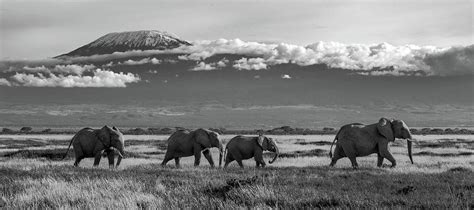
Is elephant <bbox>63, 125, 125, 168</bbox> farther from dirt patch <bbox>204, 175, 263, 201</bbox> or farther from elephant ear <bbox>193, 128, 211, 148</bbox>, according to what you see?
dirt patch <bbox>204, 175, 263, 201</bbox>

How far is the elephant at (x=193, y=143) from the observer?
26.1m

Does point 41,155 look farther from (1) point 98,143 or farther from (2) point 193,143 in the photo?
(2) point 193,143

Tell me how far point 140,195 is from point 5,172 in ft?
28.2

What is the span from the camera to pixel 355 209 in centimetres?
1152

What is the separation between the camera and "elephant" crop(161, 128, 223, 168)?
26.1 meters

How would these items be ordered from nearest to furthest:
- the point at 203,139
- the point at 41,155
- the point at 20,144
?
the point at 203,139, the point at 41,155, the point at 20,144

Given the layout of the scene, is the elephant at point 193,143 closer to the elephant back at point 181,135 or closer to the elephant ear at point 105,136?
the elephant back at point 181,135

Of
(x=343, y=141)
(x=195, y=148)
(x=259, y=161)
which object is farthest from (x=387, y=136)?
(x=195, y=148)

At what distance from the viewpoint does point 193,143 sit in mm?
26422

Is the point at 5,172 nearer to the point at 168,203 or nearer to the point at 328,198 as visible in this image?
the point at 168,203

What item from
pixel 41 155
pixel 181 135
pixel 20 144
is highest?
pixel 181 135

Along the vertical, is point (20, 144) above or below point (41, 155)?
below

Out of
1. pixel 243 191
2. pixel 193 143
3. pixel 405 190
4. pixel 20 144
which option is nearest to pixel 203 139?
pixel 193 143

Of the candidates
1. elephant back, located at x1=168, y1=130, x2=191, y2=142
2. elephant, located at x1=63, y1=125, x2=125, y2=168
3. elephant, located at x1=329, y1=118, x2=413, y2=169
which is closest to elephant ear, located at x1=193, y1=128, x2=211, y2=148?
elephant back, located at x1=168, y1=130, x2=191, y2=142
